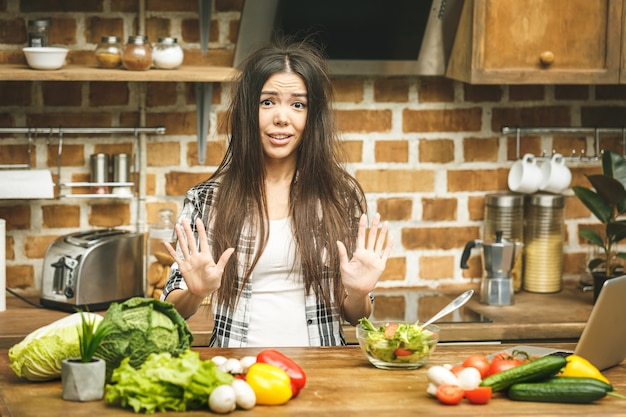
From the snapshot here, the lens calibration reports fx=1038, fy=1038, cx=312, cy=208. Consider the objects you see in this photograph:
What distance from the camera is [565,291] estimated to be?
369cm

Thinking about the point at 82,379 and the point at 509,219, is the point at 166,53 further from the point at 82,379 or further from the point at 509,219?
the point at 82,379

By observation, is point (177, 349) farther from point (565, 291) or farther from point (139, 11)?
point (565, 291)

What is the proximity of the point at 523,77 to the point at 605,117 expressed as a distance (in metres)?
0.61

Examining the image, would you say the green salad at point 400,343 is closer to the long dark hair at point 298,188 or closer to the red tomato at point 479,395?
the red tomato at point 479,395

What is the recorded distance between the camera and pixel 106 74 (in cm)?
312

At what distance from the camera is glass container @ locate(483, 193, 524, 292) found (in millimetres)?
3614

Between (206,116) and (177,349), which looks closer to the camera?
(177,349)

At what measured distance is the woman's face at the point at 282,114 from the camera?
2598 millimetres

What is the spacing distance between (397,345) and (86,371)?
0.63 m

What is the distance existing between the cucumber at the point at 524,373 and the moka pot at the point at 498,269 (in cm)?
146

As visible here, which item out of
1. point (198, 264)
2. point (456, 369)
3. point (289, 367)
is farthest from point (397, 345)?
point (198, 264)

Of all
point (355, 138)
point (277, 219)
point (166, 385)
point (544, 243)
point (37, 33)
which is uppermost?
point (37, 33)

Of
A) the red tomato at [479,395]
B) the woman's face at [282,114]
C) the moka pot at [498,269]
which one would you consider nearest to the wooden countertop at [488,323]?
the moka pot at [498,269]

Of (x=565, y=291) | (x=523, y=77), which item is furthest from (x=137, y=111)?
(x=565, y=291)
